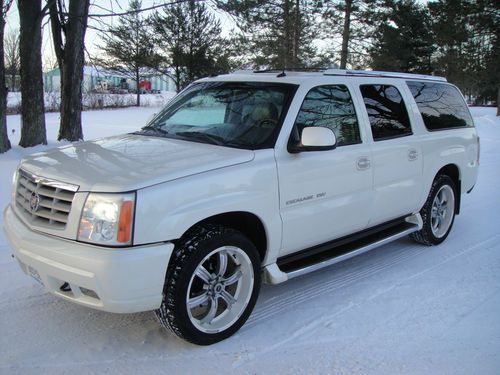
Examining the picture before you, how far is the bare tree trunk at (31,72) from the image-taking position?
1021cm

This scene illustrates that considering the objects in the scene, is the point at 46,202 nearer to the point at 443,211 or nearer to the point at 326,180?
the point at 326,180

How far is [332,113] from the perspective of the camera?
168 inches

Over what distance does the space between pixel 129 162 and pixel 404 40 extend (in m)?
31.5

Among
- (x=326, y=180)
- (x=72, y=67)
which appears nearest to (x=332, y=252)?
(x=326, y=180)

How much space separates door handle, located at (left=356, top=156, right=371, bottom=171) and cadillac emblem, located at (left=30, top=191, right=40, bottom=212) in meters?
2.54

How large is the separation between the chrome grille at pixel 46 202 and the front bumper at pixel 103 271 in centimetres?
11

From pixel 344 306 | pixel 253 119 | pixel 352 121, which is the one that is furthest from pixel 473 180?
pixel 253 119

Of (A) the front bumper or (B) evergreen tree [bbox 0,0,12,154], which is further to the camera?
(B) evergreen tree [bbox 0,0,12,154]

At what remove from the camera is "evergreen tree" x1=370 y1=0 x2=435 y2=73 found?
2764 cm

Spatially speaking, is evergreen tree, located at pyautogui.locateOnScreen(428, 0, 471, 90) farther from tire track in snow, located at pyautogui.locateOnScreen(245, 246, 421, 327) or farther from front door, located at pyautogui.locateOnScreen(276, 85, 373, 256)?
front door, located at pyautogui.locateOnScreen(276, 85, 373, 256)

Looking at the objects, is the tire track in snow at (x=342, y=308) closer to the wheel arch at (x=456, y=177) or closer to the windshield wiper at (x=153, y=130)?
the wheel arch at (x=456, y=177)

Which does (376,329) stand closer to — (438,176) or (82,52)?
(438,176)

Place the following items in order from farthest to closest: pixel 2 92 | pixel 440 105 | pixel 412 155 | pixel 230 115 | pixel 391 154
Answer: pixel 2 92
pixel 440 105
pixel 412 155
pixel 391 154
pixel 230 115

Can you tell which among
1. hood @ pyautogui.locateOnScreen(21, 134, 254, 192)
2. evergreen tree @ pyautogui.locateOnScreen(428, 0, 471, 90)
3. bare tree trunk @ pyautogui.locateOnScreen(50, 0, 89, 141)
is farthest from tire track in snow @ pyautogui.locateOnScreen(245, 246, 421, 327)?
evergreen tree @ pyautogui.locateOnScreen(428, 0, 471, 90)
